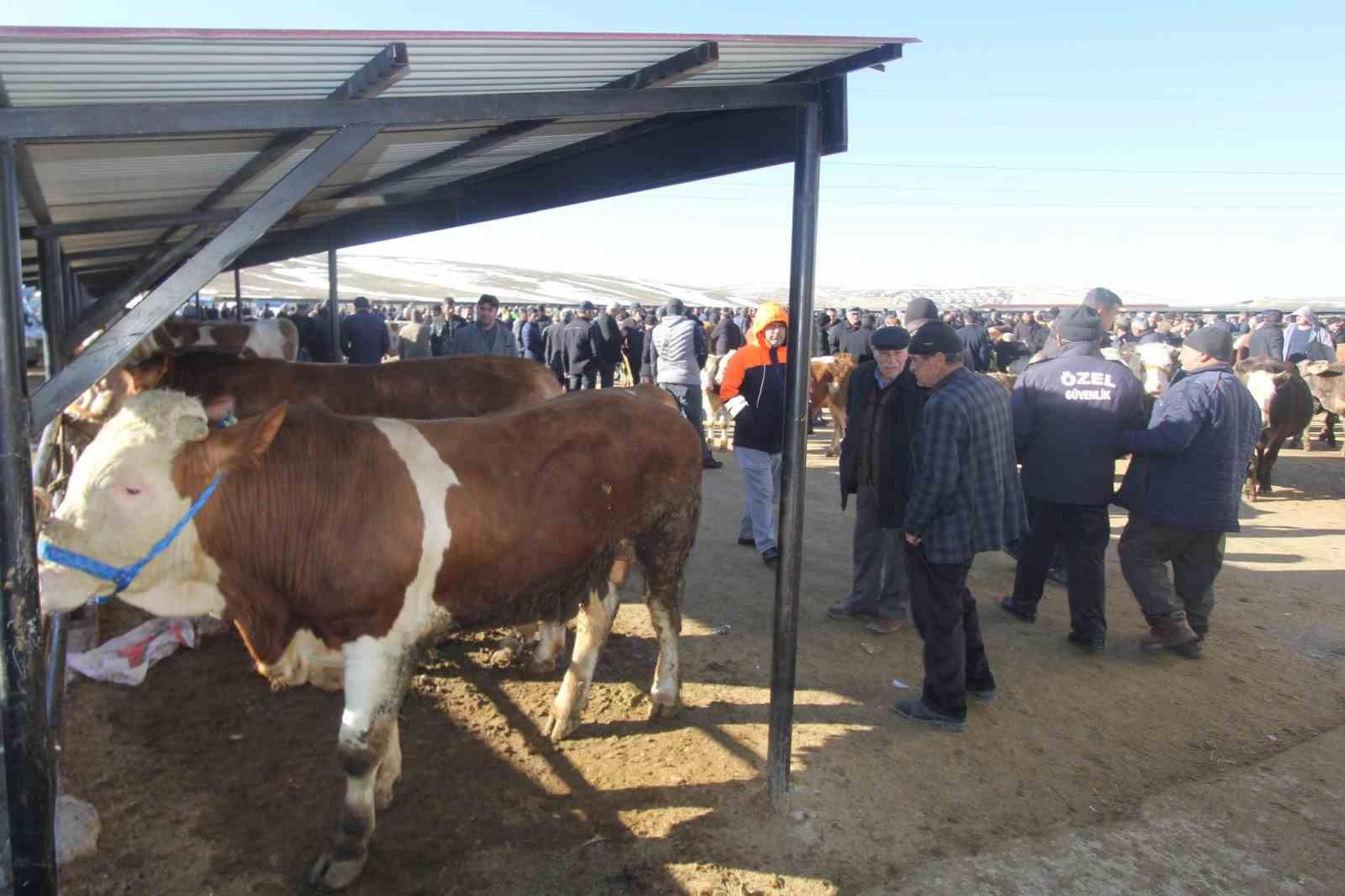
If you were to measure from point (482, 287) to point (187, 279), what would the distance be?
102 m

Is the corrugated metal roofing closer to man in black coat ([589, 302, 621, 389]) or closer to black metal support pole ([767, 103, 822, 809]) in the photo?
black metal support pole ([767, 103, 822, 809])

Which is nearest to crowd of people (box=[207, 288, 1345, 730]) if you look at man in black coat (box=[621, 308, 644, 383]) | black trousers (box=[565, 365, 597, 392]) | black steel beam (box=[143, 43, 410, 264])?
black steel beam (box=[143, 43, 410, 264])

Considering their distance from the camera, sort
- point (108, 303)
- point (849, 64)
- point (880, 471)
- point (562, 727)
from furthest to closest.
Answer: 1. point (108, 303)
2. point (880, 471)
3. point (562, 727)
4. point (849, 64)

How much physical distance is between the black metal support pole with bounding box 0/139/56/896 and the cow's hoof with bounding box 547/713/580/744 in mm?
2029

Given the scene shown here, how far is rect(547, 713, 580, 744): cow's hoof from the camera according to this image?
4121 mm

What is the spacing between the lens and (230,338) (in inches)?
340

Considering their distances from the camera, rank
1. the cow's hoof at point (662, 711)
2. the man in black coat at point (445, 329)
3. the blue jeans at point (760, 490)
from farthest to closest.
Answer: the man in black coat at point (445, 329) < the blue jeans at point (760, 490) < the cow's hoof at point (662, 711)

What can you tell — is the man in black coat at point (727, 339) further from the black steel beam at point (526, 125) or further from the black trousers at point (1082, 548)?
the black trousers at point (1082, 548)

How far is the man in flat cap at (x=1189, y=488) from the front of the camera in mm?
5270

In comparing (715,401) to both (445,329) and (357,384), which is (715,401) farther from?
(445,329)

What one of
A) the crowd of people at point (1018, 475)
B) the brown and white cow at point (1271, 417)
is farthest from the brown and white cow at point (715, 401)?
the brown and white cow at point (1271, 417)

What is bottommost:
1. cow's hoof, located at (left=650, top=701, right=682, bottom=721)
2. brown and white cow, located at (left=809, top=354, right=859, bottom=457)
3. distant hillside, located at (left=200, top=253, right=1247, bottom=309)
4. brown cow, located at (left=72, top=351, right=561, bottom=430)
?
cow's hoof, located at (left=650, top=701, right=682, bottom=721)

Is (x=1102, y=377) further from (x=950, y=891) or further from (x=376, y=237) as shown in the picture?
(x=376, y=237)

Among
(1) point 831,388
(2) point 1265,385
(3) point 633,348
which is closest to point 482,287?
Result: (3) point 633,348
